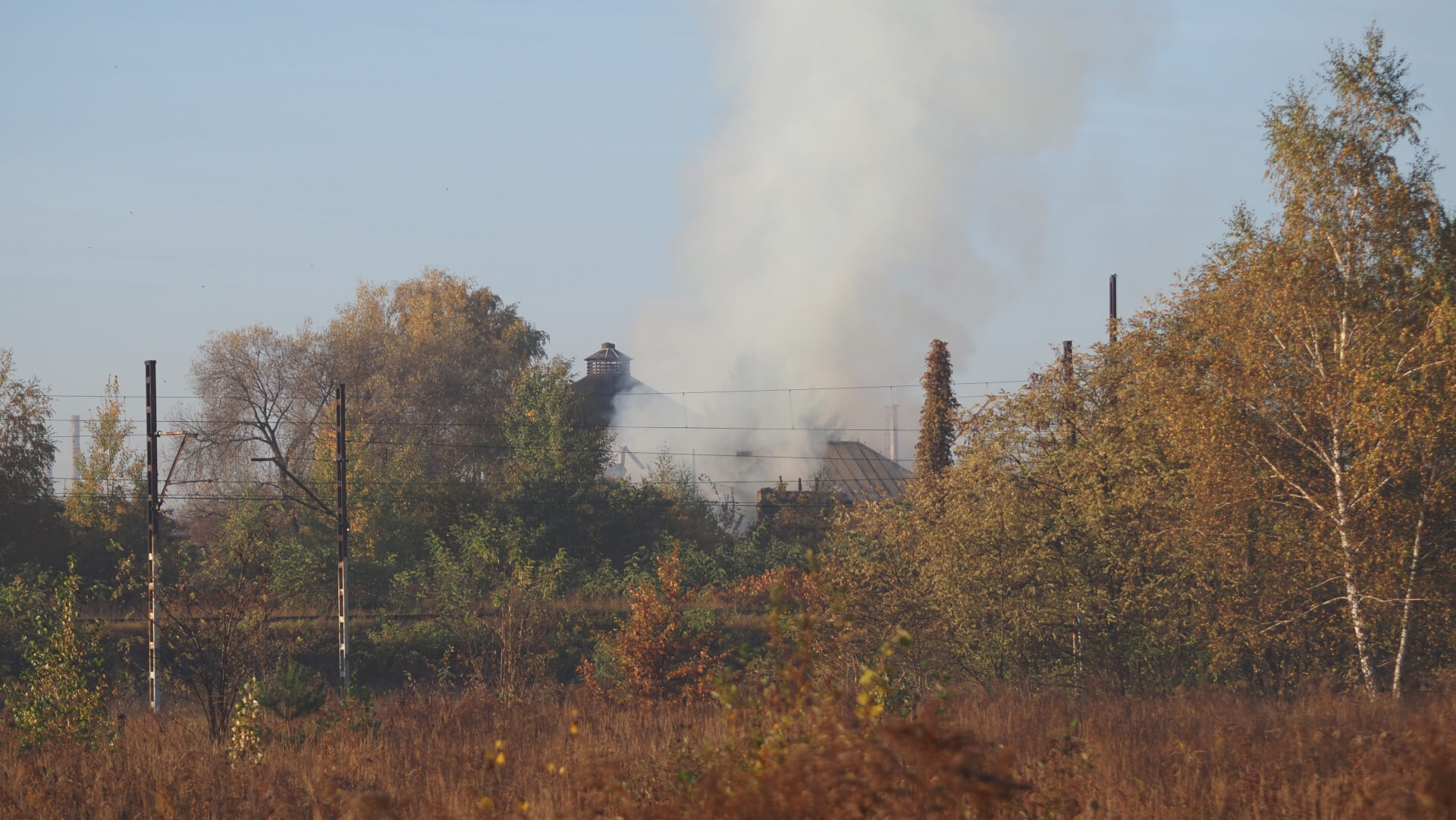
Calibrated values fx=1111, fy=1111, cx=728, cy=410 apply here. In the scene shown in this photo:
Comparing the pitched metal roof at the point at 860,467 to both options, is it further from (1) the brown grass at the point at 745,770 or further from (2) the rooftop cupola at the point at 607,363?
(1) the brown grass at the point at 745,770

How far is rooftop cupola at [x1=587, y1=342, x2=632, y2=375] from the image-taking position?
78.5 meters

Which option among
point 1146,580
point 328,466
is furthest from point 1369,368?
point 328,466

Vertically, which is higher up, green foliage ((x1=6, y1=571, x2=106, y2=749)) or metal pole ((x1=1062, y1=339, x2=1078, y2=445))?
metal pole ((x1=1062, y1=339, x2=1078, y2=445))

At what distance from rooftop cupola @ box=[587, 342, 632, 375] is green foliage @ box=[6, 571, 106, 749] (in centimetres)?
6653

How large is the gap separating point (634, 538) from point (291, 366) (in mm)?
22854

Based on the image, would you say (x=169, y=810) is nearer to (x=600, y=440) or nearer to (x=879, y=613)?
(x=879, y=613)

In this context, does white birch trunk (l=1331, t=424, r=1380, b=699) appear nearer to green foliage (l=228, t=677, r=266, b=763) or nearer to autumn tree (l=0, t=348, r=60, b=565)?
green foliage (l=228, t=677, r=266, b=763)

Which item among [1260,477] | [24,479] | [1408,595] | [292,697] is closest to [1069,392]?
[1260,477]

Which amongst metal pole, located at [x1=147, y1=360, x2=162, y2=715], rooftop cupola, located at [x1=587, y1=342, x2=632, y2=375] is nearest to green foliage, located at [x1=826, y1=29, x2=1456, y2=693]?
metal pole, located at [x1=147, y1=360, x2=162, y2=715]

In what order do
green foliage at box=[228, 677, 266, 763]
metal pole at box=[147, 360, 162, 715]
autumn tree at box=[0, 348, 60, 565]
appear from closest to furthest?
green foliage at box=[228, 677, 266, 763] → metal pole at box=[147, 360, 162, 715] → autumn tree at box=[0, 348, 60, 565]

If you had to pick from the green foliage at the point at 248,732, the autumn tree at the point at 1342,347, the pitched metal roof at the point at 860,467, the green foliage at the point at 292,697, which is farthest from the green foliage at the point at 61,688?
the pitched metal roof at the point at 860,467

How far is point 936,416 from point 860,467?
29.9 meters

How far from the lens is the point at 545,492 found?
4369 cm

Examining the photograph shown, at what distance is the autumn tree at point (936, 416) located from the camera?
1435 inches
